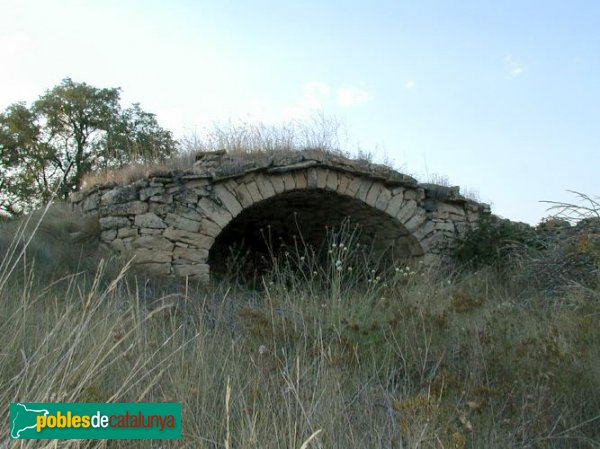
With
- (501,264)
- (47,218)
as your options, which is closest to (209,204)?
(47,218)

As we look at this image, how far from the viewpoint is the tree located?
15680 mm

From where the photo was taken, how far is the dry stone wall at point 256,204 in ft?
25.5

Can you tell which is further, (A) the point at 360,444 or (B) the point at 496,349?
(B) the point at 496,349

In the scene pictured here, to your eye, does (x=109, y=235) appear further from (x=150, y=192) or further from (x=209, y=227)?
(x=209, y=227)

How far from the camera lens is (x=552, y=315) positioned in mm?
5184

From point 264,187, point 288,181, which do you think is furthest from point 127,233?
point 288,181

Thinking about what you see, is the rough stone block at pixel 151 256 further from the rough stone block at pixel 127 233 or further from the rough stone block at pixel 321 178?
the rough stone block at pixel 321 178

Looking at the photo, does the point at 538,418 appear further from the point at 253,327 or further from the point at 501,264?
the point at 501,264

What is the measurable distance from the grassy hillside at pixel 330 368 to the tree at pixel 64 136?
10.4m

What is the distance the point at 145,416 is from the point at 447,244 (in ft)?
25.5

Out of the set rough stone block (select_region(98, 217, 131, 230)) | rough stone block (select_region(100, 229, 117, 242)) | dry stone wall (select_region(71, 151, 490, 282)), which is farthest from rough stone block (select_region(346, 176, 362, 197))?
rough stone block (select_region(100, 229, 117, 242))

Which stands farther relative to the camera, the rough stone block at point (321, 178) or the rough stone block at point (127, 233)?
the rough stone block at point (321, 178)

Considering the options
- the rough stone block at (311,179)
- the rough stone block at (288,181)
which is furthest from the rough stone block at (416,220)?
the rough stone block at (288,181)

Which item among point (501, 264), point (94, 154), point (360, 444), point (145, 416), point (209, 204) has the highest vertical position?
point (94, 154)
